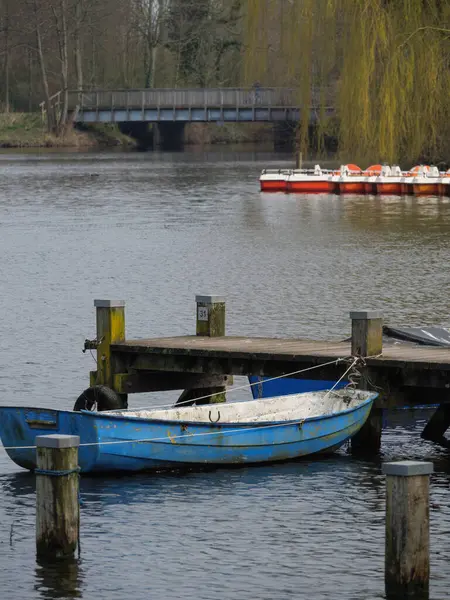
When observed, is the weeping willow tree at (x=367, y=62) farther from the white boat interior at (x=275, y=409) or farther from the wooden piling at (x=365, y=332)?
the white boat interior at (x=275, y=409)

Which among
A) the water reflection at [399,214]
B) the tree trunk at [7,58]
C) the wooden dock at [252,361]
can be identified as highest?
the tree trunk at [7,58]

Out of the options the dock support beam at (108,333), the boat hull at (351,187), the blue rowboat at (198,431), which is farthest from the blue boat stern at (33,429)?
the boat hull at (351,187)

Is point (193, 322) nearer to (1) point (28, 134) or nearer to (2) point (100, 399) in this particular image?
(2) point (100, 399)

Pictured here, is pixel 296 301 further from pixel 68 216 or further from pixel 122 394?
pixel 68 216

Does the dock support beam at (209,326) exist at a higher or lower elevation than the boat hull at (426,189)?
lower

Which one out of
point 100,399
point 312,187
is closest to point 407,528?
point 100,399

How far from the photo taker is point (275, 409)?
22.3 metres

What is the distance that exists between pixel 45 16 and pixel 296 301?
108 metres

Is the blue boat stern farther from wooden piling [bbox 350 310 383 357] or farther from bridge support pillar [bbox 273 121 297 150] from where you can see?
bridge support pillar [bbox 273 121 297 150]

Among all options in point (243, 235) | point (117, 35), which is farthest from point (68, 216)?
point (117, 35)

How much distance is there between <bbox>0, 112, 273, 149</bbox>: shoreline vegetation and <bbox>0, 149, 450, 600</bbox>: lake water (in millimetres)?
51667

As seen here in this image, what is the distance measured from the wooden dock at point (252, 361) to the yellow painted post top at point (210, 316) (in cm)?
2

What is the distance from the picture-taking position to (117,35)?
494 feet

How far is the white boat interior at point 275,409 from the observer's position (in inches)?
858
